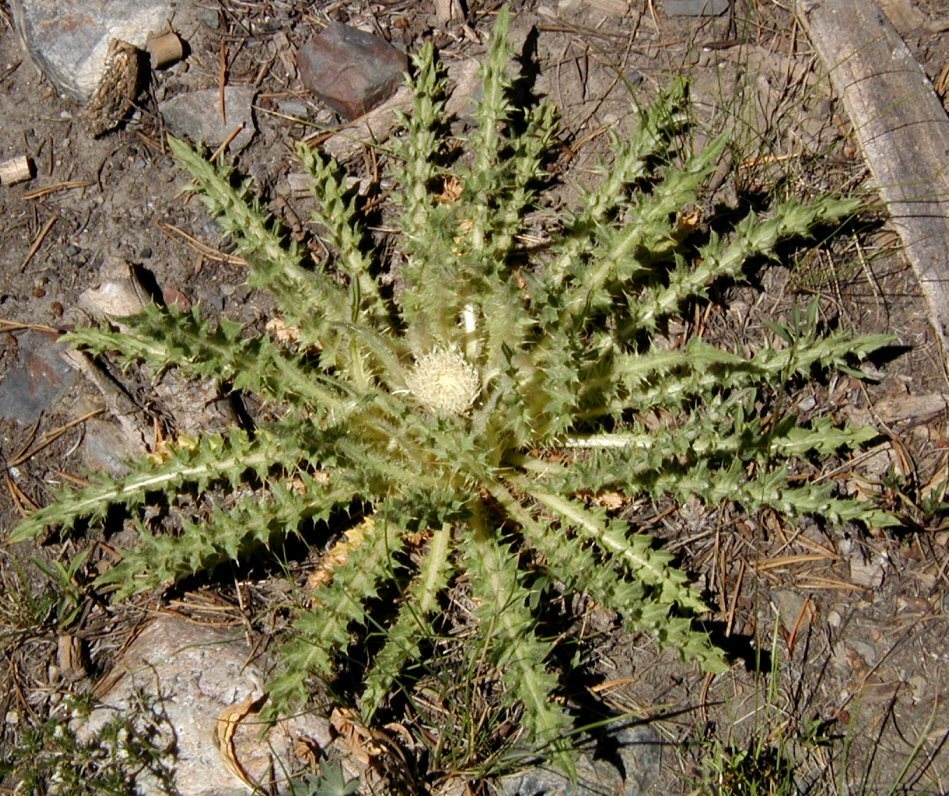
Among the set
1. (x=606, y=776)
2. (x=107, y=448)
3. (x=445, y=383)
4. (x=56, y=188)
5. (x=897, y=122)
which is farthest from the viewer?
(x=56, y=188)

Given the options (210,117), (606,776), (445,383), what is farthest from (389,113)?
(606,776)

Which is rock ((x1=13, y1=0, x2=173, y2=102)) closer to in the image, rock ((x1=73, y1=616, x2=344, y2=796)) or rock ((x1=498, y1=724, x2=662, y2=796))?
rock ((x1=73, y1=616, x2=344, y2=796))

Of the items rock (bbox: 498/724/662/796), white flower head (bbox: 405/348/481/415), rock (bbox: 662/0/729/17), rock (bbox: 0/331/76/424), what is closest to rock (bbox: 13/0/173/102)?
rock (bbox: 0/331/76/424)

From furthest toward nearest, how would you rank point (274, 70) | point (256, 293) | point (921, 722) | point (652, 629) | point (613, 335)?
point (274, 70) < point (256, 293) < point (613, 335) < point (921, 722) < point (652, 629)

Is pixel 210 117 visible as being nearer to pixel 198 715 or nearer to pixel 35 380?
pixel 35 380

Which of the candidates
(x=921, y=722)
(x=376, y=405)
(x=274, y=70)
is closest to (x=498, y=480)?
(x=376, y=405)

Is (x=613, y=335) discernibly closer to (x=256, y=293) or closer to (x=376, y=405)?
(x=376, y=405)
